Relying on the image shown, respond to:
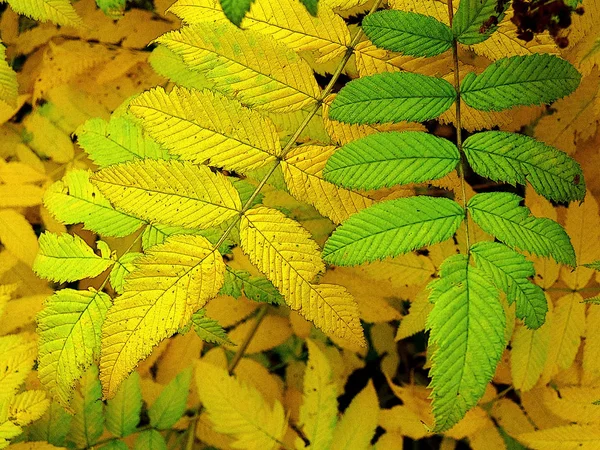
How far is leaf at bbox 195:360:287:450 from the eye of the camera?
4.67ft

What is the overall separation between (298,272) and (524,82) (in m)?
0.52

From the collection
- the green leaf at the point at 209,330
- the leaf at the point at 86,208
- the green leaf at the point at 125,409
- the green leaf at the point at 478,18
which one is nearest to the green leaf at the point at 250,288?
the green leaf at the point at 209,330

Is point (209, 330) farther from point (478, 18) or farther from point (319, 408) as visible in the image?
point (478, 18)

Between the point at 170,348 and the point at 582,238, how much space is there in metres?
1.35

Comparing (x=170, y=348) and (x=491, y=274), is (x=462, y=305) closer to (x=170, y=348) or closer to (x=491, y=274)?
(x=491, y=274)

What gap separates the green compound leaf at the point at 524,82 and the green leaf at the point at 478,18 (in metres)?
0.06

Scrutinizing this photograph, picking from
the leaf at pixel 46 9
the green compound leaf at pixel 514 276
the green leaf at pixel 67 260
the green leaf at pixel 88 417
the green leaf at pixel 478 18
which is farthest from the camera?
the green leaf at pixel 88 417

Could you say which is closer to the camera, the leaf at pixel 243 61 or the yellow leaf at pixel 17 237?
the leaf at pixel 243 61

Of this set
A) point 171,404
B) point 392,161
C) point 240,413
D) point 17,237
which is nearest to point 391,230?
point 392,161

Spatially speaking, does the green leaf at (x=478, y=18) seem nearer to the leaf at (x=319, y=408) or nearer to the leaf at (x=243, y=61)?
the leaf at (x=243, y=61)

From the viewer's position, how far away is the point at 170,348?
1.81 m

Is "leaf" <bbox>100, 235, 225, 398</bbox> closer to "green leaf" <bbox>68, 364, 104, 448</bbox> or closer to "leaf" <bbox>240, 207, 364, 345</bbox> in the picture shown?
"leaf" <bbox>240, 207, 364, 345</bbox>

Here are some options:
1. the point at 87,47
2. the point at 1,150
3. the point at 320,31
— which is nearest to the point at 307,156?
the point at 320,31

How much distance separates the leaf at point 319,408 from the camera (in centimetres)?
142
